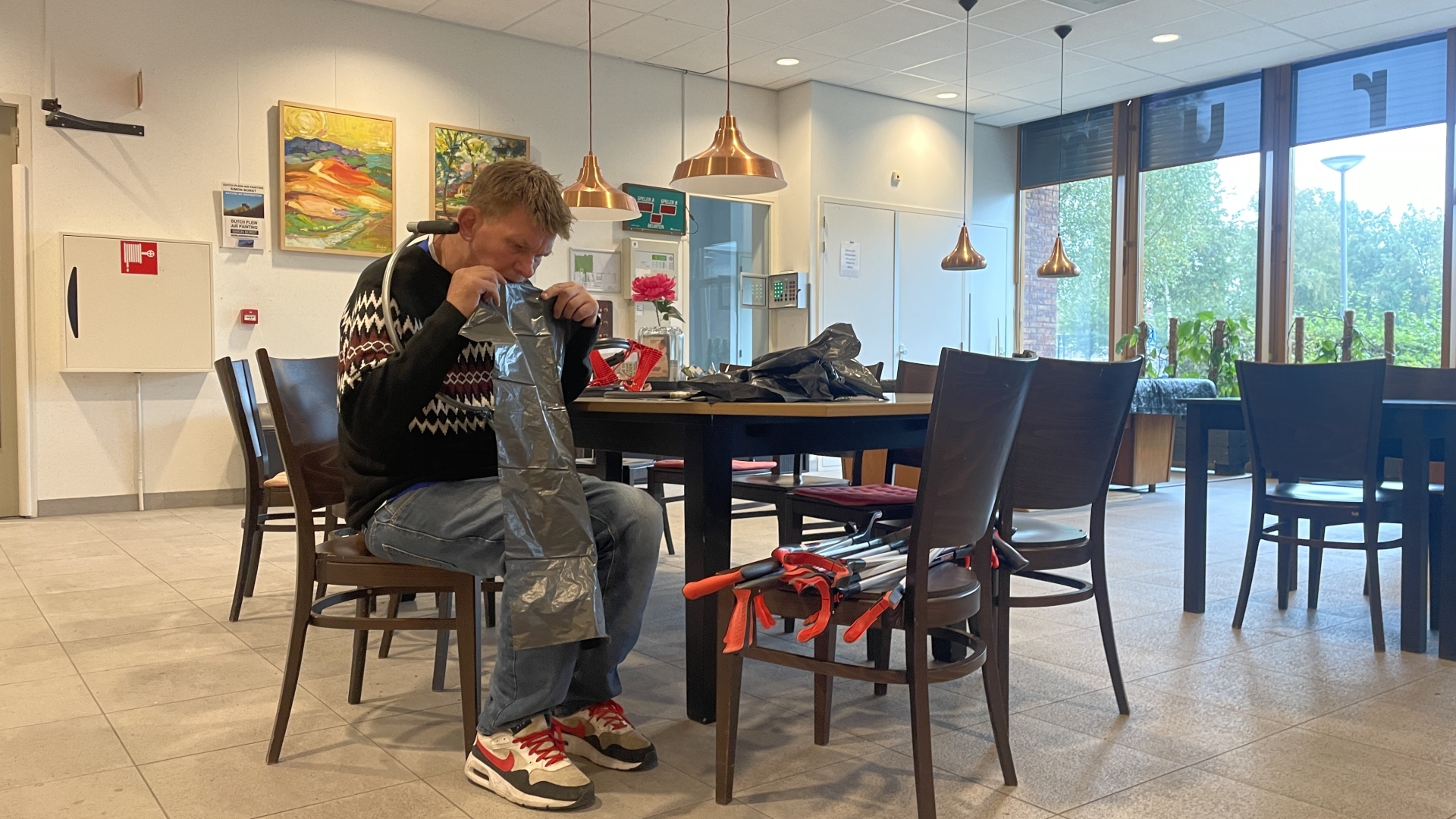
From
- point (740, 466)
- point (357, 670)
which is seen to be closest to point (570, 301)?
point (357, 670)

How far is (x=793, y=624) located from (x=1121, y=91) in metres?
6.65

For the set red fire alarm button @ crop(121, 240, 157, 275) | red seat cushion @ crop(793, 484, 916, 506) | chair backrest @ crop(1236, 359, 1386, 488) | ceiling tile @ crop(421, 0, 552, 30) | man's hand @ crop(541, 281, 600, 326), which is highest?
ceiling tile @ crop(421, 0, 552, 30)

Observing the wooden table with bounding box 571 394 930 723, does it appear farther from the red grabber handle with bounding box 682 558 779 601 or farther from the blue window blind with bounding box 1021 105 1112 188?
the blue window blind with bounding box 1021 105 1112 188

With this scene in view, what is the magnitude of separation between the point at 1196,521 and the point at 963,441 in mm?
1924

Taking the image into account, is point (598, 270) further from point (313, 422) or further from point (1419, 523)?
point (1419, 523)

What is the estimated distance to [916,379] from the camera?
3637 millimetres

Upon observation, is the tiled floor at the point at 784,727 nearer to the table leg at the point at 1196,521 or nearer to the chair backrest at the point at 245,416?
the table leg at the point at 1196,521

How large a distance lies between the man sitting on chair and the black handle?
4.29m

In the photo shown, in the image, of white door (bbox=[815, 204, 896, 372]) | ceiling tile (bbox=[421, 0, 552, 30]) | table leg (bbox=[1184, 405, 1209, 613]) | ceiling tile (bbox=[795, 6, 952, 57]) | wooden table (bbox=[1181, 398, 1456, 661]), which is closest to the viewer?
wooden table (bbox=[1181, 398, 1456, 661])

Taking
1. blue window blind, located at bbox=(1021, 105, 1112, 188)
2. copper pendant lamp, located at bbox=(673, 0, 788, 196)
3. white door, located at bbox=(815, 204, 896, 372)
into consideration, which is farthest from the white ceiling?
copper pendant lamp, located at bbox=(673, 0, 788, 196)

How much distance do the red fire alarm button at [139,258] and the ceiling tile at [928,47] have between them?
4.55 m

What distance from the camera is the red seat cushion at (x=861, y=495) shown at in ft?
8.36

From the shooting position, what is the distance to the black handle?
5.30 metres

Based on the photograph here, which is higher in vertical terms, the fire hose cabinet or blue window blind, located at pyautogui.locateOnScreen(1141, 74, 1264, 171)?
blue window blind, located at pyautogui.locateOnScreen(1141, 74, 1264, 171)
